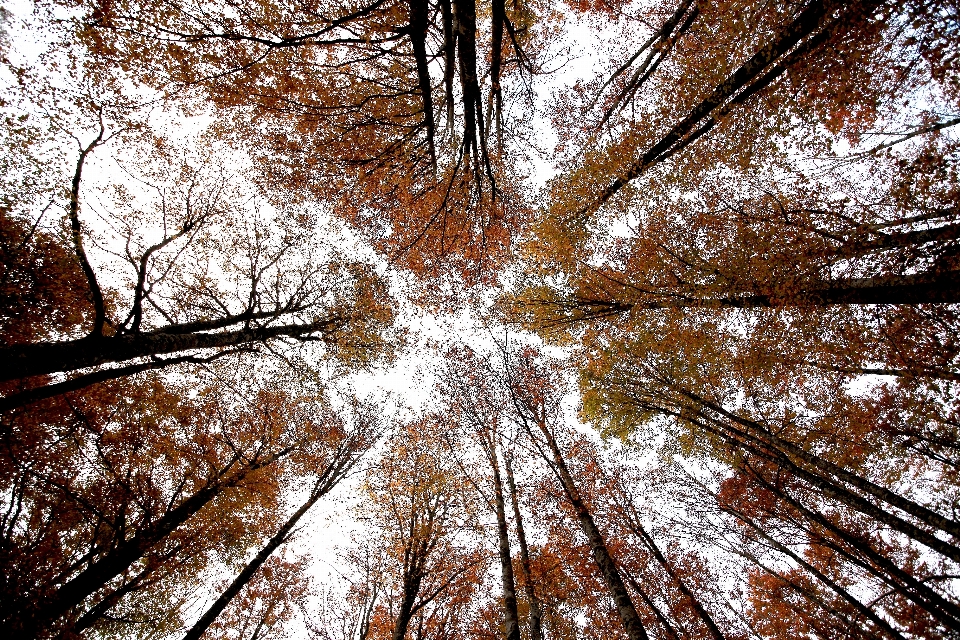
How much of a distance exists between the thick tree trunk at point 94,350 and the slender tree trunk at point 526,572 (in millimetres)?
7921

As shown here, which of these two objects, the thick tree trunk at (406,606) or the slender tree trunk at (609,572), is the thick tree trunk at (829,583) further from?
the thick tree trunk at (406,606)

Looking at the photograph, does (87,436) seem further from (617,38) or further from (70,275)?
(617,38)

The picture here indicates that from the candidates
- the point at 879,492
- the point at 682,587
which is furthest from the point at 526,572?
the point at 879,492

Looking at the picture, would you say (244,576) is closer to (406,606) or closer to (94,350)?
(406,606)

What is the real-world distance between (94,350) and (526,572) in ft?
31.8

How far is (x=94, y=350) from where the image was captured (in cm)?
460

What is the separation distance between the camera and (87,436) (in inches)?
251

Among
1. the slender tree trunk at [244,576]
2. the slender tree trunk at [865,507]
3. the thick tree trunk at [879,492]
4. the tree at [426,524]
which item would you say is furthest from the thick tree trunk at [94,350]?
the slender tree trunk at [865,507]

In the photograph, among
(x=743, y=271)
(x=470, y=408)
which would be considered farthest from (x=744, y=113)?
(x=470, y=408)

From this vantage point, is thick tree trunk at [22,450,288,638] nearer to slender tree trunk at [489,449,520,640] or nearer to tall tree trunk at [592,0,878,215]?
slender tree trunk at [489,449,520,640]

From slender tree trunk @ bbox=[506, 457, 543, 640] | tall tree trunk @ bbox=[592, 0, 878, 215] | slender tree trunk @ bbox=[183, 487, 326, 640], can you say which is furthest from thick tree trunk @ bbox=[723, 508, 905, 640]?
slender tree trunk @ bbox=[183, 487, 326, 640]

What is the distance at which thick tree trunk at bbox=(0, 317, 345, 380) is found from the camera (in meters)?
3.97

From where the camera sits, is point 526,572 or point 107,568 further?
point 526,572

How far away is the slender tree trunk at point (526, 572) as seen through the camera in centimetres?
707
